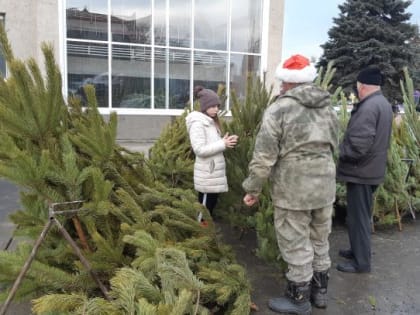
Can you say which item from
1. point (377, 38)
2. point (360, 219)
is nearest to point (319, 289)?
point (360, 219)

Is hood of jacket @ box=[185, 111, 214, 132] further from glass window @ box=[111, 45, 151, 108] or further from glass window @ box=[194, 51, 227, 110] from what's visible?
glass window @ box=[194, 51, 227, 110]

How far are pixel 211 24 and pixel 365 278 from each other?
34.3ft

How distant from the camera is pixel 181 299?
1.86 m

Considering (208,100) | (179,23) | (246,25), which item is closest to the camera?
(208,100)

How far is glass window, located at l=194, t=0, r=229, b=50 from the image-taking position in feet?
40.4

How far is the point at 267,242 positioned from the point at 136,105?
30.7 feet

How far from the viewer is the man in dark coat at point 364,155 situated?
3521 millimetres

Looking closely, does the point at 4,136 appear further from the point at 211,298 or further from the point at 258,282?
the point at 258,282

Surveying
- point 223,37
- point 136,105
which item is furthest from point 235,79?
point 136,105

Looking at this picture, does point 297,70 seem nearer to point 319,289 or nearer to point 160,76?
point 319,289

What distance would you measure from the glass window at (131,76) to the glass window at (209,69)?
5.14 ft

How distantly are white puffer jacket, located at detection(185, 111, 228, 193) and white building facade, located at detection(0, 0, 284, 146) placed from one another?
7.01m

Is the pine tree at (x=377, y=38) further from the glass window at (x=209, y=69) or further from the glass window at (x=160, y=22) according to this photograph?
the glass window at (x=160, y=22)

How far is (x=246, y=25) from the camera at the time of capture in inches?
514
